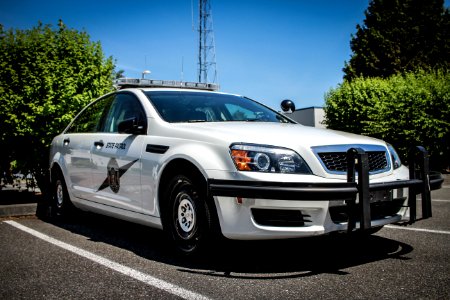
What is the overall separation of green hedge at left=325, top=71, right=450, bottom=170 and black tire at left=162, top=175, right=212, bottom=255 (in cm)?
1348

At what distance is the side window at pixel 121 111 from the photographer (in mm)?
5094

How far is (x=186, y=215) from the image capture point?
4.04 metres

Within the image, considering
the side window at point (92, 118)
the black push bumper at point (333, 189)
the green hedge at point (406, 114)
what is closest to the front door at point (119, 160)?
the side window at point (92, 118)

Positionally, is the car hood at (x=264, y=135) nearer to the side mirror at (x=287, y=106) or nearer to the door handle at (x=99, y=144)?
the door handle at (x=99, y=144)

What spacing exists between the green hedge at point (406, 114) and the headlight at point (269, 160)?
13.4 m

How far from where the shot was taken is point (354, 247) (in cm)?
462

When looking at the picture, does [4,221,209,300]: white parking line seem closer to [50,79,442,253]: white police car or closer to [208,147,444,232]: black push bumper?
[50,79,442,253]: white police car

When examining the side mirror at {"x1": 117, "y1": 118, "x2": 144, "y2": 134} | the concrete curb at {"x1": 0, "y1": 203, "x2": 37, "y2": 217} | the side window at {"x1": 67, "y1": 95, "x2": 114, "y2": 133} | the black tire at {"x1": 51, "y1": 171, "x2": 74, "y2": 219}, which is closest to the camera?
the side mirror at {"x1": 117, "y1": 118, "x2": 144, "y2": 134}

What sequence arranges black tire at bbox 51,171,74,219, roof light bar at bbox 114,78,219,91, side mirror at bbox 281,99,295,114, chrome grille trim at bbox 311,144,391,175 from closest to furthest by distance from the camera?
chrome grille trim at bbox 311,144,391,175
side mirror at bbox 281,99,295,114
black tire at bbox 51,171,74,219
roof light bar at bbox 114,78,219,91

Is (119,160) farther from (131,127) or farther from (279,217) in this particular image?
(279,217)

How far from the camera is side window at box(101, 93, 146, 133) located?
16.7 ft

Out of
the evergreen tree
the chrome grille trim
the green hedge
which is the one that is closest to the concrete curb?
the chrome grille trim

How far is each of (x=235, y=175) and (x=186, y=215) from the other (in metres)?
0.70

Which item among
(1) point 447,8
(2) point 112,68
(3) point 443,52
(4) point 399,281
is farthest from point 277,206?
(1) point 447,8
